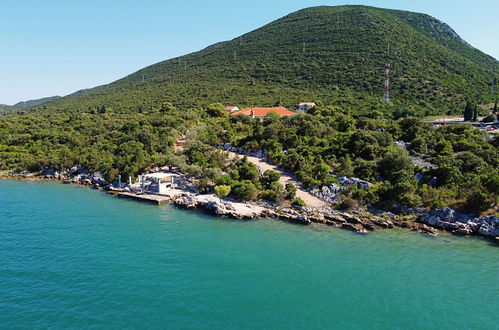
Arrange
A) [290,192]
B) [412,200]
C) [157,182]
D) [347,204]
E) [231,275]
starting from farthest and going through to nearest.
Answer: [157,182]
[290,192]
[347,204]
[412,200]
[231,275]

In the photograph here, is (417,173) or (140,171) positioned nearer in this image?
(417,173)

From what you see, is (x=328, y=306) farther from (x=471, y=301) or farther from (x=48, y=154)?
(x=48, y=154)

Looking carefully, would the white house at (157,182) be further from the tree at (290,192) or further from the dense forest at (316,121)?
the tree at (290,192)

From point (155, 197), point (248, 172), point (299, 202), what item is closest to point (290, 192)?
point (299, 202)

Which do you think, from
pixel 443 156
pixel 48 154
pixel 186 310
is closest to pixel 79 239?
pixel 186 310

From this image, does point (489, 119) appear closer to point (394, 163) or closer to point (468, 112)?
point (468, 112)

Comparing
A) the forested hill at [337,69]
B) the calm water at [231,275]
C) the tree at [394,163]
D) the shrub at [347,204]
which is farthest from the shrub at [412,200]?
the forested hill at [337,69]

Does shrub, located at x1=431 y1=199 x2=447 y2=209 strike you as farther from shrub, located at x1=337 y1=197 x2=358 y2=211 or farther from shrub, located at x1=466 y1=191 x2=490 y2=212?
shrub, located at x1=337 y1=197 x2=358 y2=211
